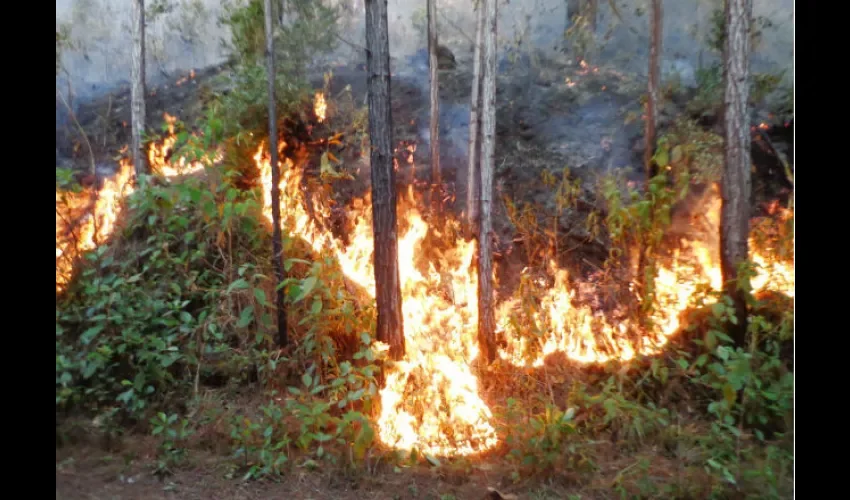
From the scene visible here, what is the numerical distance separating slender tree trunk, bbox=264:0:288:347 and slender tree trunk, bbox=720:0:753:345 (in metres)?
4.70

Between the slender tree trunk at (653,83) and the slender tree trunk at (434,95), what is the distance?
277 cm

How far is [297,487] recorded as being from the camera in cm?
438

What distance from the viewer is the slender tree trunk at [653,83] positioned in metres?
6.78

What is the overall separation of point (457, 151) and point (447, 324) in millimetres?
3089

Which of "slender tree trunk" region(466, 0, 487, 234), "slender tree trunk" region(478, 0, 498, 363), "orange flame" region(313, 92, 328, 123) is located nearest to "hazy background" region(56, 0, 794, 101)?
"slender tree trunk" region(466, 0, 487, 234)

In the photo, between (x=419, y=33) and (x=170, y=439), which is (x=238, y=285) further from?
(x=419, y=33)

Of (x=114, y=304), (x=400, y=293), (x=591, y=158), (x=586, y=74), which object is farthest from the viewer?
(x=586, y=74)

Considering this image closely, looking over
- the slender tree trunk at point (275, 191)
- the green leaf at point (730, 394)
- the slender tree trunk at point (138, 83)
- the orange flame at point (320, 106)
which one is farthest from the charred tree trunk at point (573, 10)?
the slender tree trunk at point (138, 83)

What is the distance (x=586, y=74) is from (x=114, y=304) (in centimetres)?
733

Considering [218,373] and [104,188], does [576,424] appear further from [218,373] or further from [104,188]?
[104,188]

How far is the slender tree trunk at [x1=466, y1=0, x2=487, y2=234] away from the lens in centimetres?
721

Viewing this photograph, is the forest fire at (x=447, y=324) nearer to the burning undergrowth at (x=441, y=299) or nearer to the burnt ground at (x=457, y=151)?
the burning undergrowth at (x=441, y=299)

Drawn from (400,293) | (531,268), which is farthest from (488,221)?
(400,293)

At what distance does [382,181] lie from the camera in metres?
5.59
